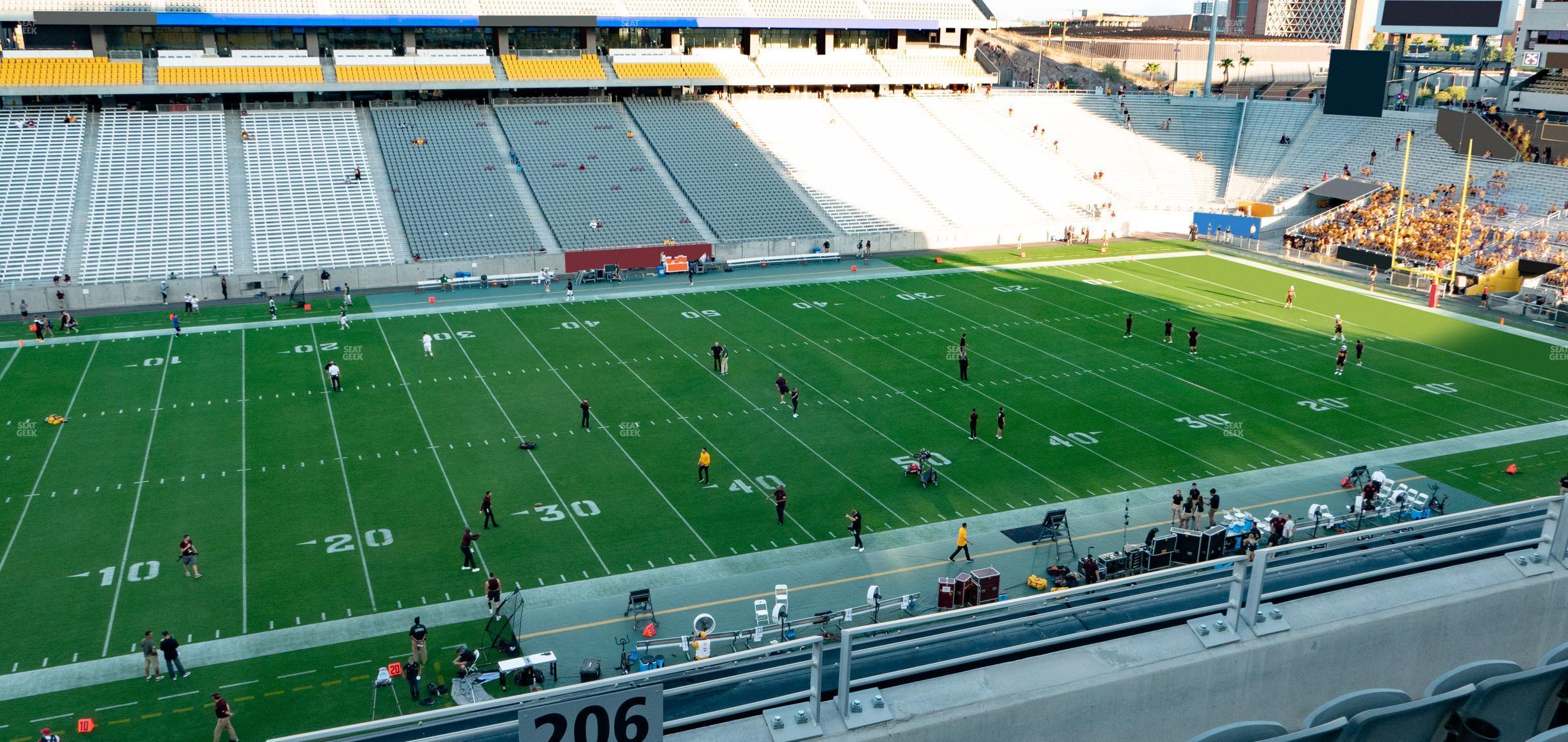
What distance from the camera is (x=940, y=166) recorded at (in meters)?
67.1

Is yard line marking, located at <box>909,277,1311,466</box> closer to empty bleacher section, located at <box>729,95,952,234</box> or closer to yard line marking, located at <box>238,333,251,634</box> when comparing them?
empty bleacher section, located at <box>729,95,952,234</box>

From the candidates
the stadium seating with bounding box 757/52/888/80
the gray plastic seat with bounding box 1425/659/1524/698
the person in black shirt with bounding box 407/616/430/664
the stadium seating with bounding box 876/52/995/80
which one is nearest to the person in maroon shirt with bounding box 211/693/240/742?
the person in black shirt with bounding box 407/616/430/664

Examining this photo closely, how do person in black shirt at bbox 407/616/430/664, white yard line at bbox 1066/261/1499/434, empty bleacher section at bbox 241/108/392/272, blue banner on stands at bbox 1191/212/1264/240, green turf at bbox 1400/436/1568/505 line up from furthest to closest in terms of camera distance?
1. blue banner on stands at bbox 1191/212/1264/240
2. empty bleacher section at bbox 241/108/392/272
3. white yard line at bbox 1066/261/1499/434
4. green turf at bbox 1400/436/1568/505
5. person in black shirt at bbox 407/616/430/664

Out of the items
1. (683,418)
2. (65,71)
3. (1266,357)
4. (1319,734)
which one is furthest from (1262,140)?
(1319,734)

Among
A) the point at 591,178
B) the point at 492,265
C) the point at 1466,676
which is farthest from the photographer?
the point at 591,178

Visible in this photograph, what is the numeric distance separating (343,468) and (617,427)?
705cm

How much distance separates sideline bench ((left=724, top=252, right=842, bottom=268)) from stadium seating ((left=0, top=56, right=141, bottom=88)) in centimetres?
3285

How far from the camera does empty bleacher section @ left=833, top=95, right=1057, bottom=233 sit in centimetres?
6222

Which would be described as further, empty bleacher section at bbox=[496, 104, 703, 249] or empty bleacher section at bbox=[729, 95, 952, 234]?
empty bleacher section at bbox=[729, 95, 952, 234]

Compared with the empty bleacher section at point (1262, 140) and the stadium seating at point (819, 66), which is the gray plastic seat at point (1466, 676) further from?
the stadium seating at point (819, 66)

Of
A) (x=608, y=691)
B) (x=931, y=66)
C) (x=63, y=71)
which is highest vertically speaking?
(x=931, y=66)

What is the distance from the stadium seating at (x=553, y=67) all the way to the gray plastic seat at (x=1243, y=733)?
6419 cm

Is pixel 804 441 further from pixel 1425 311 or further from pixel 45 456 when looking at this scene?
pixel 1425 311

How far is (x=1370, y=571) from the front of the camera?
28.3ft
